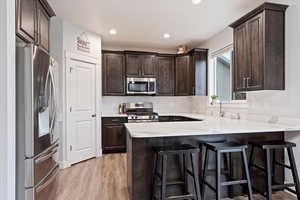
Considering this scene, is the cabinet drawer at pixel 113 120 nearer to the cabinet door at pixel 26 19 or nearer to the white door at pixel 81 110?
the white door at pixel 81 110

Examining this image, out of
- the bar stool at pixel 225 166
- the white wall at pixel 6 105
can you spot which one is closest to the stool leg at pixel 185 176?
the bar stool at pixel 225 166

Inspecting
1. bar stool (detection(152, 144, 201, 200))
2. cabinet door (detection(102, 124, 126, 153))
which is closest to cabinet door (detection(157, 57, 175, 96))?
cabinet door (detection(102, 124, 126, 153))

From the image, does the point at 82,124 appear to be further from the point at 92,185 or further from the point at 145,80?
the point at 145,80

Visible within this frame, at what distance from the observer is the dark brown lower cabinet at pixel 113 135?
471 centimetres

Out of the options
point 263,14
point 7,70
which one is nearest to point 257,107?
point 263,14

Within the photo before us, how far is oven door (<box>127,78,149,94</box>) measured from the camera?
5.05m

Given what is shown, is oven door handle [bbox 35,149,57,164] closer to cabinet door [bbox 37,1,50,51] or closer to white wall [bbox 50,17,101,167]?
cabinet door [bbox 37,1,50,51]

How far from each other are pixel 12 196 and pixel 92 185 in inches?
61.3

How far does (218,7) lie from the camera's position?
3168mm

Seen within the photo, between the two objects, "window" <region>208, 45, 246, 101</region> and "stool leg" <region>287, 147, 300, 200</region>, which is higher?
"window" <region>208, 45, 246, 101</region>

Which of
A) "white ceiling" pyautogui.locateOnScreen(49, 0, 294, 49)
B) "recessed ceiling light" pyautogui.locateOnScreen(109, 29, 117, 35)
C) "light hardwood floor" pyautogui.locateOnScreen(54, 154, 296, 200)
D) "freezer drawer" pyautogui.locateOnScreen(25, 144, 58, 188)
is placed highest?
"white ceiling" pyautogui.locateOnScreen(49, 0, 294, 49)

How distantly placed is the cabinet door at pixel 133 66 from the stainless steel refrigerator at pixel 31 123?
3260 millimetres

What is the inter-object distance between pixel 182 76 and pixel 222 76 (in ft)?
3.50

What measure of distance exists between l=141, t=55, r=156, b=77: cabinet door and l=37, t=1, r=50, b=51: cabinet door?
8.81 ft
